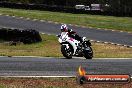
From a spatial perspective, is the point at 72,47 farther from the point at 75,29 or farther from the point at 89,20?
the point at 89,20

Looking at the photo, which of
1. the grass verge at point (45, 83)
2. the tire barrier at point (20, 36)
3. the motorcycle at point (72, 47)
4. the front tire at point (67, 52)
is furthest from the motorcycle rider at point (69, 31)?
the tire barrier at point (20, 36)

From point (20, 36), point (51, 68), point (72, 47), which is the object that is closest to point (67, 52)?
point (72, 47)

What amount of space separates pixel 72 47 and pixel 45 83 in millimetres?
7731

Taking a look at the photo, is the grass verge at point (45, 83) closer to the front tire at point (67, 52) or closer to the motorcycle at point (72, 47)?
the front tire at point (67, 52)

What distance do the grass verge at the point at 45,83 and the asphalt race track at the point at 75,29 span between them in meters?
20.5

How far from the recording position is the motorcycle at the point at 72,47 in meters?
18.1

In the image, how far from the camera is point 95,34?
36000 mm

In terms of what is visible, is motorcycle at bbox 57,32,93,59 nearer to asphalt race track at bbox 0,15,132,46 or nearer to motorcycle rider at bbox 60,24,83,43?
motorcycle rider at bbox 60,24,83,43

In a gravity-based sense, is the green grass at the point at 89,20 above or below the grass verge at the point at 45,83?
below

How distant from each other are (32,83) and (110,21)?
34.0m

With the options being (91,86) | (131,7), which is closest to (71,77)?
(91,86)

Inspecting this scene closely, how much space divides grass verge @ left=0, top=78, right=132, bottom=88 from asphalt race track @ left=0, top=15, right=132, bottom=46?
67.3 feet

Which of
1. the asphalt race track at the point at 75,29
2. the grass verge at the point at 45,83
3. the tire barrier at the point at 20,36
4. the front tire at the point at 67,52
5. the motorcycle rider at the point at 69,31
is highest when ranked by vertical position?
the grass verge at the point at 45,83

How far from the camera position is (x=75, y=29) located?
3862 centimetres
